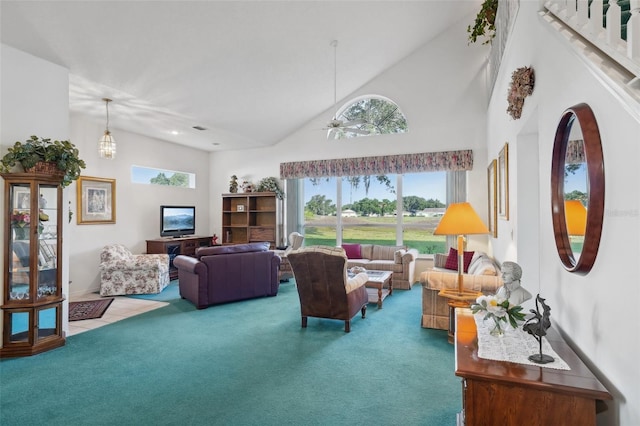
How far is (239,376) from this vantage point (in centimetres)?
275


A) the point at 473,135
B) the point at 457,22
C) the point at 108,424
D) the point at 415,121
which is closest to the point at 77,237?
the point at 108,424

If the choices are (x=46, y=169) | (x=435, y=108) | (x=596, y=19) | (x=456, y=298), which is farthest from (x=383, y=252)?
(x=596, y=19)

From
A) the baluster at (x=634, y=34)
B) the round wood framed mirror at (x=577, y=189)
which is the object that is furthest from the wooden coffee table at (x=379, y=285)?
the baluster at (x=634, y=34)

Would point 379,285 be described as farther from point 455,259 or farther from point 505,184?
point 505,184

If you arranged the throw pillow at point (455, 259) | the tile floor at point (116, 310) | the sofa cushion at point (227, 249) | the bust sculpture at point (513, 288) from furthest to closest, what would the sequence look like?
1. the throw pillow at point (455, 259)
2. the sofa cushion at point (227, 249)
3. the tile floor at point (116, 310)
4. the bust sculpture at point (513, 288)

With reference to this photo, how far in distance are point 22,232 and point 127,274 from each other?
100 inches

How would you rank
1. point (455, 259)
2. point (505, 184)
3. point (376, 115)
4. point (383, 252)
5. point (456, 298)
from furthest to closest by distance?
point (376, 115)
point (383, 252)
point (455, 259)
point (505, 184)
point (456, 298)

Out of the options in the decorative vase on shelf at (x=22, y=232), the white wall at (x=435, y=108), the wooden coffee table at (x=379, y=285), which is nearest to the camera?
the decorative vase on shelf at (x=22, y=232)

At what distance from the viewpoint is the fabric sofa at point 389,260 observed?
5911mm

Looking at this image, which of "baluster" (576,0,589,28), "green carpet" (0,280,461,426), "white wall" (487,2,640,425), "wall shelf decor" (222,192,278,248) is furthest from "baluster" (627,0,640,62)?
"wall shelf decor" (222,192,278,248)

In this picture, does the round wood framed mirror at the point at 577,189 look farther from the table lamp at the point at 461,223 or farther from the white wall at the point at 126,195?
the white wall at the point at 126,195

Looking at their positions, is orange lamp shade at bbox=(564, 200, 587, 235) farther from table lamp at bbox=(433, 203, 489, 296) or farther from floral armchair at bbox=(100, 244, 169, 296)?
floral armchair at bbox=(100, 244, 169, 296)

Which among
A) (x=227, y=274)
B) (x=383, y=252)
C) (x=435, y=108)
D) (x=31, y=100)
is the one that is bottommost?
Result: (x=227, y=274)

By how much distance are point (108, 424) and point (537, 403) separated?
2.35 meters
